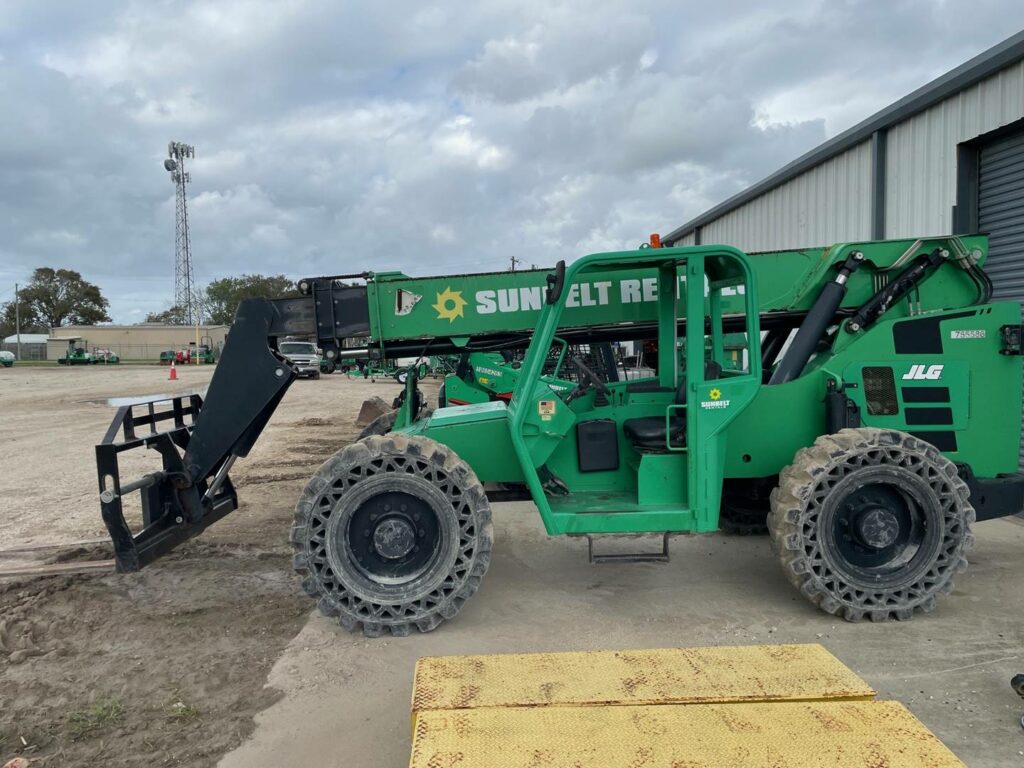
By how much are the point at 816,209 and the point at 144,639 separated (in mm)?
10284

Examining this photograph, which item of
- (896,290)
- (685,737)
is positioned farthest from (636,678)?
(896,290)

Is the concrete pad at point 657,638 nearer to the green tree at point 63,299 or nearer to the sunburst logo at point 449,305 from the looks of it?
the sunburst logo at point 449,305

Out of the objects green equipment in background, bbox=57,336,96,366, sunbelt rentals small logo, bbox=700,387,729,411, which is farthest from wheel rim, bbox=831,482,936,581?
green equipment in background, bbox=57,336,96,366

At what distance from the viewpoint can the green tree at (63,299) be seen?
8250 cm

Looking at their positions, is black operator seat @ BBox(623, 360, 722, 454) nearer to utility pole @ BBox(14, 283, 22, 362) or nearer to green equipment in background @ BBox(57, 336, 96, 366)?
green equipment in background @ BBox(57, 336, 96, 366)

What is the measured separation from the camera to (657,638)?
4.53 meters

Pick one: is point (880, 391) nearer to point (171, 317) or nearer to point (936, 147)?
point (936, 147)

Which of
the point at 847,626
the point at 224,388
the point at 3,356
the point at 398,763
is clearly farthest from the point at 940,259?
the point at 3,356

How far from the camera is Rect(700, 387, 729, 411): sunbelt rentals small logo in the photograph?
15.4ft

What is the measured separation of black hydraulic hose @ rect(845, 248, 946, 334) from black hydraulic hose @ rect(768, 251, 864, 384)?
0.67 feet

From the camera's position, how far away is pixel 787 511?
4.63 metres

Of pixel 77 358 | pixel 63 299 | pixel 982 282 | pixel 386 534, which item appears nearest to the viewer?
pixel 386 534

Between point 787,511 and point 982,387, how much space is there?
1896 millimetres

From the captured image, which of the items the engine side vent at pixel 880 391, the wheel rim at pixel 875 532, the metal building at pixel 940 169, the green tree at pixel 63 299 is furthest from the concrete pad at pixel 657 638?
the green tree at pixel 63 299
